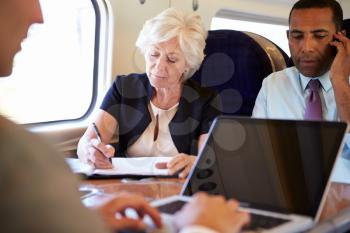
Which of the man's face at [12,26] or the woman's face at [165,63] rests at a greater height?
the man's face at [12,26]

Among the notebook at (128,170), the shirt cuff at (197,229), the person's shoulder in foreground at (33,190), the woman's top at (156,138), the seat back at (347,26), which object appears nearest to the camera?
the person's shoulder in foreground at (33,190)

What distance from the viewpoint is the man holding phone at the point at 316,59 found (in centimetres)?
184

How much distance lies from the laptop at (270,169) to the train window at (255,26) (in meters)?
1.72

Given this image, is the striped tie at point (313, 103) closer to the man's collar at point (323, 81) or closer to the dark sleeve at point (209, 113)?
the man's collar at point (323, 81)

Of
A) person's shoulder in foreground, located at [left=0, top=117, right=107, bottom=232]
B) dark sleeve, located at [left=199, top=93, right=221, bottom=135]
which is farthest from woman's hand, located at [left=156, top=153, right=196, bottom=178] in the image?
person's shoulder in foreground, located at [left=0, top=117, right=107, bottom=232]

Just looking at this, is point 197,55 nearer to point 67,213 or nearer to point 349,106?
point 349,106

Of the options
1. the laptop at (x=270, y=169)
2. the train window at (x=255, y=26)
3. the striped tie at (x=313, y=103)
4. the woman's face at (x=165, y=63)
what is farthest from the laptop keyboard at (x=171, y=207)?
the train window at (x=255, y=26)

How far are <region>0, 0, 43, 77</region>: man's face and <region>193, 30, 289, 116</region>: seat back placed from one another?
1564mm

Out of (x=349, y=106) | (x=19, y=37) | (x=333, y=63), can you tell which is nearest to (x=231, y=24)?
(x=333, y=63)

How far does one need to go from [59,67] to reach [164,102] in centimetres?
62

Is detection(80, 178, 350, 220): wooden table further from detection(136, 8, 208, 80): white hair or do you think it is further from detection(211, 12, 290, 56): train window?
detection(211, 12, 290, 56): train window

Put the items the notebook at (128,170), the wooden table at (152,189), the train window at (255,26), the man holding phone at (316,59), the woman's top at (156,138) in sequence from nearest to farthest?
1. the wooden table at (152,189)
2. the notebook at (128,170)
3. the woman's top at (156,138)
4. the man holding phone at (316,59)
5. the train window at (255,26)

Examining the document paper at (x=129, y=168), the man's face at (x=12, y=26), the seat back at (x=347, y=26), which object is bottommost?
the document paper at (x=129, y=168)

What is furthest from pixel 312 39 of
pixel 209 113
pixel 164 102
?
pixel 164 102
